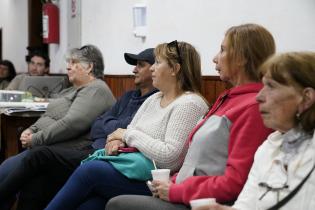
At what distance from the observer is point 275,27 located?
2273 millimetres

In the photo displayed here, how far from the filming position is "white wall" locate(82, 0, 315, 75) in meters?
2.17

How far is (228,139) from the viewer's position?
1.75 metres

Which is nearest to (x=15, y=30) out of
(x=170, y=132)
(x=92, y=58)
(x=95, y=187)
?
(x=92, y=58)

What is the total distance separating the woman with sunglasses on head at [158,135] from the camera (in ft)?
7.09

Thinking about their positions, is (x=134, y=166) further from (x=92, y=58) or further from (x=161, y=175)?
(x=92, y=58)

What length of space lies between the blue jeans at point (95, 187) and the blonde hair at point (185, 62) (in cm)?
51

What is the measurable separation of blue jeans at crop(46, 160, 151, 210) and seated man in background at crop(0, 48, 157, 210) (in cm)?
45

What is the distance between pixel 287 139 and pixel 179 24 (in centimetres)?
172

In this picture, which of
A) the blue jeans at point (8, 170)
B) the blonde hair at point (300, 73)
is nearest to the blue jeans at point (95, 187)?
the blue jeans at point (8, 170)

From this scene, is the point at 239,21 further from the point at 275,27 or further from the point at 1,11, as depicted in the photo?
the point at 1,11

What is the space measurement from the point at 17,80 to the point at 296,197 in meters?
4.06

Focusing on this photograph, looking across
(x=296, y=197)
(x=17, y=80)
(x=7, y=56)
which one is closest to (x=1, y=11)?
(x=7, y=56)

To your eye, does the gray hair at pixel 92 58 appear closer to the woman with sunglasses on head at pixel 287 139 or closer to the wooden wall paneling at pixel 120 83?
the wooden wall paneling at pixel 120 83

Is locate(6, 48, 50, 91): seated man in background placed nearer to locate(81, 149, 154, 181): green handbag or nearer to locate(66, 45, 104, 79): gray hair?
locate(66, 45, 104, 79): gray hair
